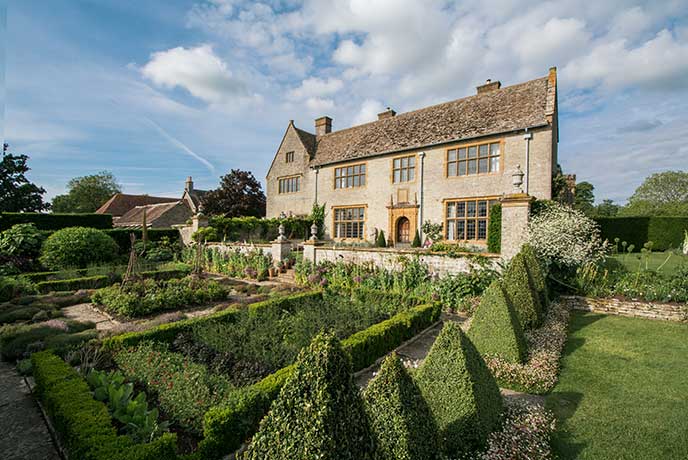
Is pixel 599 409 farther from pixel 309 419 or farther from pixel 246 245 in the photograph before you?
pixel 246 245

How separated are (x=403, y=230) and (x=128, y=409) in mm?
15856

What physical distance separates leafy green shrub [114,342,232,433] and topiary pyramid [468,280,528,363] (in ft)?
12.3

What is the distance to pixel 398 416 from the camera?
214 cm

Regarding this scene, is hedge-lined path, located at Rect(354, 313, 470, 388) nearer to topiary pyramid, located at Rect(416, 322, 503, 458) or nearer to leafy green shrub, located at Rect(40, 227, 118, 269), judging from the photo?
topiary pyramid, located at Rect(416, 322, 503, 458)

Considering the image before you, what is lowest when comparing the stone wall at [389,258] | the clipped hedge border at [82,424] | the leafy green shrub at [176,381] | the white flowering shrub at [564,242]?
the leafy green shrub at [176,381]

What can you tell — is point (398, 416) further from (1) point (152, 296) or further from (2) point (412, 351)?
(1) point (152, 296)

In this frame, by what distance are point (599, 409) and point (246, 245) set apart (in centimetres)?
1378

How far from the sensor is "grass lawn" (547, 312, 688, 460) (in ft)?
10.4

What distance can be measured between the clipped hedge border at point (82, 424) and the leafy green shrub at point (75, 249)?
1234 cm

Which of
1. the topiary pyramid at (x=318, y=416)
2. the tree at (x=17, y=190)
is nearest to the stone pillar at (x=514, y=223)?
the topiary pyramid at (x=318, y=416)

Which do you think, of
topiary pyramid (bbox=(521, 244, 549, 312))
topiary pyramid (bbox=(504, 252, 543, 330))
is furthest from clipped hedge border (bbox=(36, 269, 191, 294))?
topiary pyramid (bbox=(521, 244, 549, 312))

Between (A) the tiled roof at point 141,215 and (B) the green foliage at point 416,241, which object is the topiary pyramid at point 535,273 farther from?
(A) the tiled roof at point 141,215

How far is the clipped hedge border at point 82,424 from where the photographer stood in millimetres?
2504

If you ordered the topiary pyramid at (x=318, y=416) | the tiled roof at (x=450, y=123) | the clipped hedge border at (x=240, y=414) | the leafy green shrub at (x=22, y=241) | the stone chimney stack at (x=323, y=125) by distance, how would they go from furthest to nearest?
the stone chimney stack at (x=323, y=125) → the tiled roof at (x=450, y=123) → the leafy green shrub at (x=22, y=241) → the clipped hedge border at (x=240, y=414) → the topiary pyramid at (x=318, y=416)
